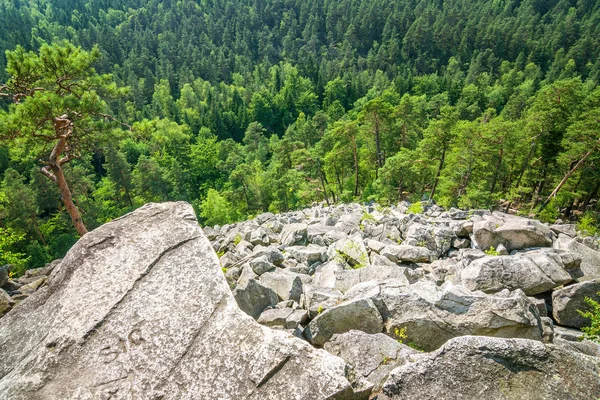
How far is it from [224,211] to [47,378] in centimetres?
4909

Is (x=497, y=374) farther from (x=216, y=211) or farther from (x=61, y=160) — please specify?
(x=216, y=211)

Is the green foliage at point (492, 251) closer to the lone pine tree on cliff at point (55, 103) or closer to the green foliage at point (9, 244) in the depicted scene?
the lone pine tree on cliff at point (55, 103)

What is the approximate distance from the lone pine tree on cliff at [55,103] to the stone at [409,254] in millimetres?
12961

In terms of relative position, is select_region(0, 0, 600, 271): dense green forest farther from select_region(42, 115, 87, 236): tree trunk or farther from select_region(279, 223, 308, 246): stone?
select_region(279, 223, 308, 246): stone

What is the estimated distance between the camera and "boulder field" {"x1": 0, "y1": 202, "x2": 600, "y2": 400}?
362 centimetres

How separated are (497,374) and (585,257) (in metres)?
8.74

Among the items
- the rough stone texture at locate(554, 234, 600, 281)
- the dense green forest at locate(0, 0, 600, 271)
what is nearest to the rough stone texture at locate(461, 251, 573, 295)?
the rough stone texture at locate(554, 234, 600, 281)

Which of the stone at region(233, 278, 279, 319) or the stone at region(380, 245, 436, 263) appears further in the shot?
the stone at region(380, 245, 436, 263)

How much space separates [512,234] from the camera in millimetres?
10555

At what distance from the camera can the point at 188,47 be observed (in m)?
149

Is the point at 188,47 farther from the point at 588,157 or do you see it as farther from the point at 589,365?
the point at 589,365

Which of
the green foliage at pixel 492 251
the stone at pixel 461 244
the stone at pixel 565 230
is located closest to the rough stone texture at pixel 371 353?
the green foliage at pixel 492 251

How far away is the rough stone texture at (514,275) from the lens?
26.3 feet

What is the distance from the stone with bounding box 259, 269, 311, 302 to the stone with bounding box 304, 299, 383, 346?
1817 millimetres
